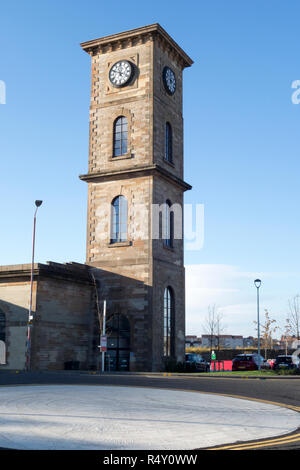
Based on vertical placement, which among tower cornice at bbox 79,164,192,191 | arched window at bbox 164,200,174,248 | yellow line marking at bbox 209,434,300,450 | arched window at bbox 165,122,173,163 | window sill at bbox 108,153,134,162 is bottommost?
yellow line marking at bbox 209,434,300,450

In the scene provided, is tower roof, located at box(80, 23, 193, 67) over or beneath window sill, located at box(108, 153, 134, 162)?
over

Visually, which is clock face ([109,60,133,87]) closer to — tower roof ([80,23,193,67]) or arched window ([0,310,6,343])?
tower roof ([80,23,193,67])

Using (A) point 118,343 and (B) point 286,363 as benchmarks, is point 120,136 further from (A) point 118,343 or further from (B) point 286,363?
(B) point 286,363

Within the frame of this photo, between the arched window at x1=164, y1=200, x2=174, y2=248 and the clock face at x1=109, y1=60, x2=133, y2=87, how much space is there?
30.5 feet

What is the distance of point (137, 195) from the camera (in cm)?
3603

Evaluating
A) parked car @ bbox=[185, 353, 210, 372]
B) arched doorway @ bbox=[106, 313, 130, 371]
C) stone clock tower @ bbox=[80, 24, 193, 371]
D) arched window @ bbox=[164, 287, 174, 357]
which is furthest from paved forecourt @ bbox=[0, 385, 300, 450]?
arched window @ bbox=[164, 287, 174, 357]

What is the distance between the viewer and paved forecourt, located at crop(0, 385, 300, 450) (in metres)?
8.27

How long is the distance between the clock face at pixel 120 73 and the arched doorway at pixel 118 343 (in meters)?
16.6

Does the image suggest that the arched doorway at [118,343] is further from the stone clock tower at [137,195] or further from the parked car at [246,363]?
the parked car at [246,363]

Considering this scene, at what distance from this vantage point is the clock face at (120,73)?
3847 cm

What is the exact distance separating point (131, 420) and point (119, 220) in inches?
1052

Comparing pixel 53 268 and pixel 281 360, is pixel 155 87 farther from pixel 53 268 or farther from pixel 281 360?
pixel 281 360

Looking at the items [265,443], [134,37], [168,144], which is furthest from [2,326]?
[265,443]
